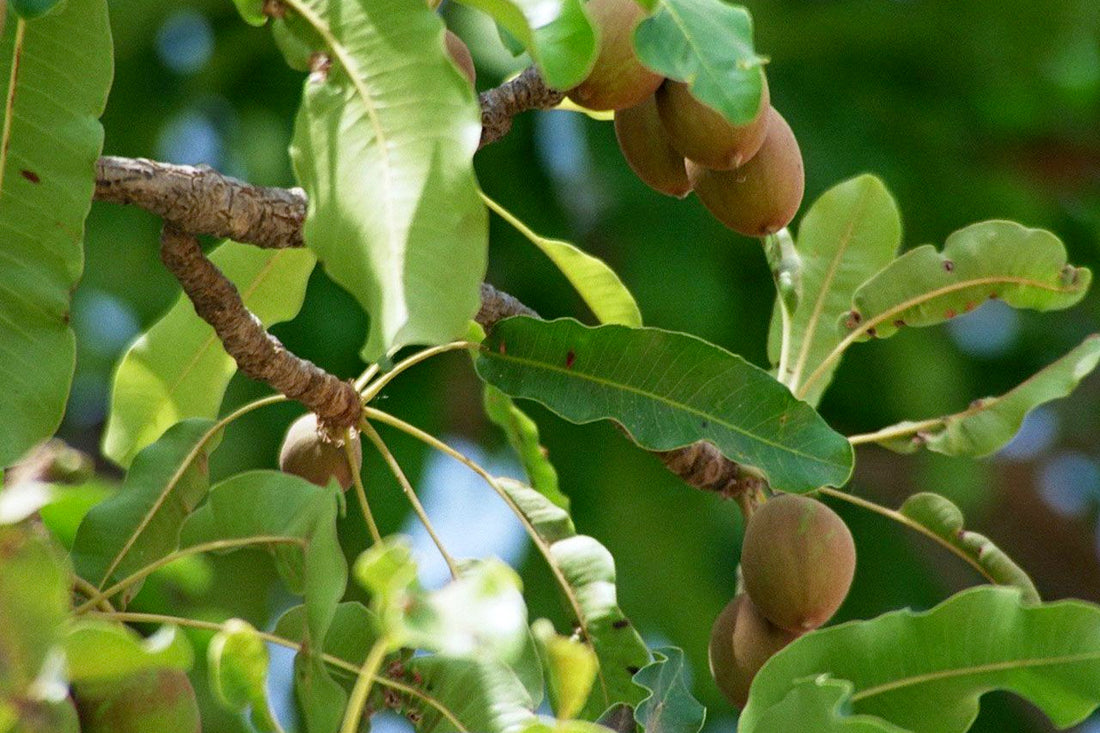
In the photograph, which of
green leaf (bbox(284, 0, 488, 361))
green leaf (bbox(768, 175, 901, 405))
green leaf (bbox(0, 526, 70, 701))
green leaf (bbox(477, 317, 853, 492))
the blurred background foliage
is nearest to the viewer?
green leaf (bbox(0, 526, 70, 701))

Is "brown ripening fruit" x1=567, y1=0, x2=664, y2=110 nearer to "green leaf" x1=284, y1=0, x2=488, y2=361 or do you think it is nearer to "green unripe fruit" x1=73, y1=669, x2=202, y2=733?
"green leaf" x1=284, y1=0, x2=488, y2=361

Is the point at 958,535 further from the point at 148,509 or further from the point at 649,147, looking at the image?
the point at 148,509

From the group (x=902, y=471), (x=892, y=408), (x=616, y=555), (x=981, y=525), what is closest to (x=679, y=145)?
(x=616, y=555)

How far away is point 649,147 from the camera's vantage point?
2.96ft

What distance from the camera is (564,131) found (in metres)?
2.33

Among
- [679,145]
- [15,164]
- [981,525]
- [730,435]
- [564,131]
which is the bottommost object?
[981,525]

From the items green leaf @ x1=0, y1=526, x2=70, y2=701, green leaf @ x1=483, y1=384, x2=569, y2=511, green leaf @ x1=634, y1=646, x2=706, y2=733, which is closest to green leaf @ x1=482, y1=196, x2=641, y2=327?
green leaf @ x1=483, y1=384, x2=569, y2=511

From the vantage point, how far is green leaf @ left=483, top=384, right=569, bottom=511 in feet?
3.58

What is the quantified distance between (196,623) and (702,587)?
64.5 inches

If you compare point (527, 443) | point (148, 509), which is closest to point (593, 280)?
point (527, 443)

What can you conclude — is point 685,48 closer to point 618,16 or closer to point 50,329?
point 618,16

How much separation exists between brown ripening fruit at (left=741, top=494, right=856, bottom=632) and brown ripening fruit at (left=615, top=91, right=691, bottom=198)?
208 millimetres

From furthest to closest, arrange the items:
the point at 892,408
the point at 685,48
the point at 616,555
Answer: the point at 892,408
the point at 616,555
the point at 685,48

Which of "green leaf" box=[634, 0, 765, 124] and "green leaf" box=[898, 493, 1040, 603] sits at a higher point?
"green leaf" box=[634, 0, 765, 124]
